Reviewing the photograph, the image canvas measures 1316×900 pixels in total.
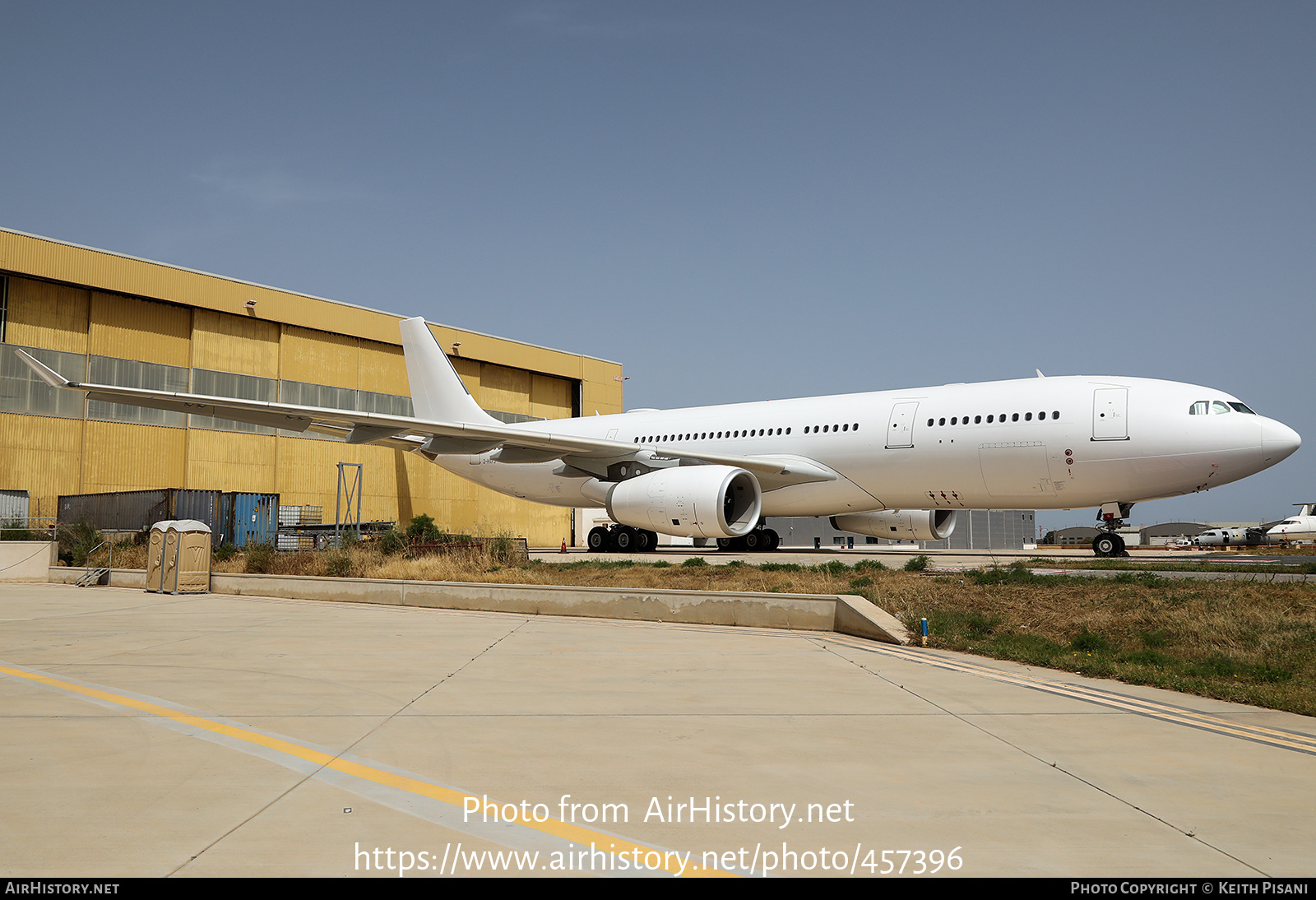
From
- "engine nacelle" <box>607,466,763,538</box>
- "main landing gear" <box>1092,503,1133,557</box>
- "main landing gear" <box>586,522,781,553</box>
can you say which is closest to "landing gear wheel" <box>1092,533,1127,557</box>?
"main landing gear" <box>1092,503,1133,557</box>

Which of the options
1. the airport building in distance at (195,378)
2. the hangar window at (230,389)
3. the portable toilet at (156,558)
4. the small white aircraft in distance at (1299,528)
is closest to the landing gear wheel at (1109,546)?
the airport building in distance at (195,378)

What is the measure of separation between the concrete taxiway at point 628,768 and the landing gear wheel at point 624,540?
524 inches

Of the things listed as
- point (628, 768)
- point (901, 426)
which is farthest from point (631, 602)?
point (901, 426)

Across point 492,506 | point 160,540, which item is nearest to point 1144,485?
point 160,540

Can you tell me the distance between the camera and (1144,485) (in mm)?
16312

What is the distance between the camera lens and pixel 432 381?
90.2ft

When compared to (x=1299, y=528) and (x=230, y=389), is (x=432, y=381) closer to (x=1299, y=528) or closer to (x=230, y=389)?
(x=230, y=389)

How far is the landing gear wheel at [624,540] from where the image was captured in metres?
21.2

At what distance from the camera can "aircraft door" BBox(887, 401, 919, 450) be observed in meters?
18.0

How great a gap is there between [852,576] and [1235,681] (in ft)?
20.5

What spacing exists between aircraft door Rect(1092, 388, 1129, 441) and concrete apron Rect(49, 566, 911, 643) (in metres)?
8.74

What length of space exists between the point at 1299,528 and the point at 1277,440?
46.9 meters

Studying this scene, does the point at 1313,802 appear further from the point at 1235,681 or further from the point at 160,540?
the point at 160,540

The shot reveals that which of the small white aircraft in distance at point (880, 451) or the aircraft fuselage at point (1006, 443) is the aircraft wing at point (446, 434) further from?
the aircraft fuselage at point (1006, 443)
